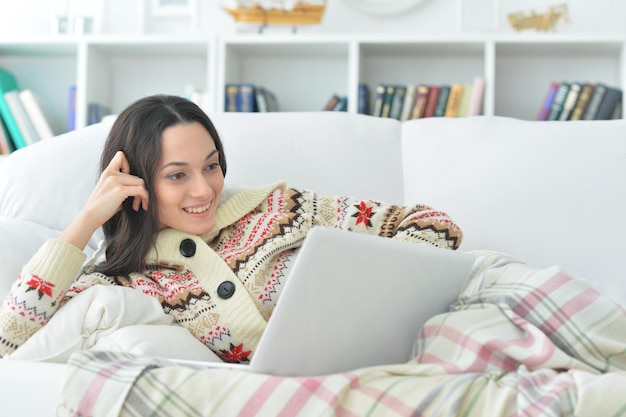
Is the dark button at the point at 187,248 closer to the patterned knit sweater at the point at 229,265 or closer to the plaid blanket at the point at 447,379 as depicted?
the patterned knit sweater at the point at 229,265

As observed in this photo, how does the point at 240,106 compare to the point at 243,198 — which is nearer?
the point at 243,198

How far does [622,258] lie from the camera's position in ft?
5.22

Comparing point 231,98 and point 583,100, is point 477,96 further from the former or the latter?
point 231,98

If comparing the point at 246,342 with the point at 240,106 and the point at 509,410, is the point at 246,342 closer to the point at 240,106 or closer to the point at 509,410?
the point at 509,410

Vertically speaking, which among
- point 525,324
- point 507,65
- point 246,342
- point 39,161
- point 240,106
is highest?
point 507,65

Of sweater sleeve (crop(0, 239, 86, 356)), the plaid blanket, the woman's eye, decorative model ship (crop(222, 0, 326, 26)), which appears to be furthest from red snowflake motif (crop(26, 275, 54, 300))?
decorative model ship (crop(222, 0, 326, 26))

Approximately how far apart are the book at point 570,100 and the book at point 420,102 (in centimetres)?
46

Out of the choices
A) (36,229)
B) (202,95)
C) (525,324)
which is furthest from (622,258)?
(202,95)

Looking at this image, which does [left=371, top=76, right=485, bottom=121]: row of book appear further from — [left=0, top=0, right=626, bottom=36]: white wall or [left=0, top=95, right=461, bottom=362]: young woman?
[left=0, top=95, right=461, bottom=362]: young woman

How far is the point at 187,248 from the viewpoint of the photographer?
1.45 metres

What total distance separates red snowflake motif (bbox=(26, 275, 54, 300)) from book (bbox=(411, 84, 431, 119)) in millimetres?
1827

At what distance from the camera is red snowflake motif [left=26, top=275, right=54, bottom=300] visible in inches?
50.7

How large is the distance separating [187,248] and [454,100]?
5.49ft

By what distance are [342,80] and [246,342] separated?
2007 millimetres
